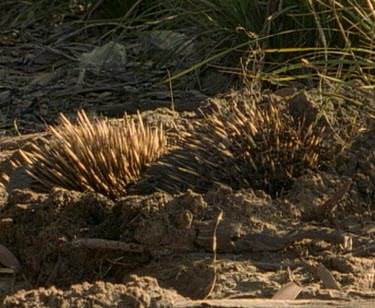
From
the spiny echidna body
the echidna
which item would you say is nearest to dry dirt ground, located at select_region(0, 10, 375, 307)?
the spiny echidna body

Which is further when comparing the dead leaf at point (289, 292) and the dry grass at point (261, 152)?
the dry grass at point (261, 152)

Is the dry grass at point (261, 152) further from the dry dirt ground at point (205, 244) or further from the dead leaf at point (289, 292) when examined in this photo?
the dead leaf at point (289, 292)

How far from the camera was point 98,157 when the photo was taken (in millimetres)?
5141

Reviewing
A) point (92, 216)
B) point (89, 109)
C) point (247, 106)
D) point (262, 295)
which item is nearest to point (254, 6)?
point (89, 109)

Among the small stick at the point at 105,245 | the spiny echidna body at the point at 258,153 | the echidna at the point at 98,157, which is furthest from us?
the echidna at the point at 98,157

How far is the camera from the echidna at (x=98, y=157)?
16.8 feet

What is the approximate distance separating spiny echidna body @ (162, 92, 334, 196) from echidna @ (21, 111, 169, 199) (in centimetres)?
33

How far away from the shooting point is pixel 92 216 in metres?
4.57

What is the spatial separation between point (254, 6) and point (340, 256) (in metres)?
3.05

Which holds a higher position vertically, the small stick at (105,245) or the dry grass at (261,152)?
the dry grass at (261,152)

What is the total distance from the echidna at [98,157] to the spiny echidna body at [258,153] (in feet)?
1.09

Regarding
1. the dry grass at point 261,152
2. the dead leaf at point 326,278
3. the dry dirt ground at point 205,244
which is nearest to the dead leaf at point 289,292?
the dry dirt ground at point 205,244

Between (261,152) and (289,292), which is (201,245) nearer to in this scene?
(289,292)

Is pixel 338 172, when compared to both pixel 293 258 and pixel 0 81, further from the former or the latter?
pixel 0 81
